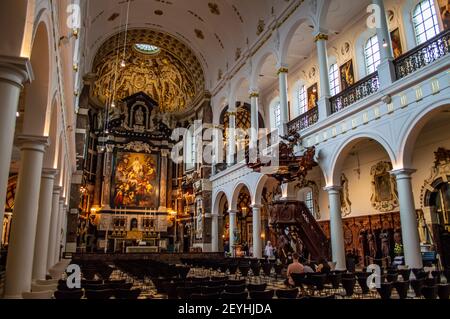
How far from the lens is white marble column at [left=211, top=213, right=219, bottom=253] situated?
82.4 ft

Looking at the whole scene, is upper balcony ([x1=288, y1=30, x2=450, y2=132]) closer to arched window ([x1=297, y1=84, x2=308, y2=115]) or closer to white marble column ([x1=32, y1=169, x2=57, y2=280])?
arched window ([x1=297, y1=84, x2=308, y2=115])

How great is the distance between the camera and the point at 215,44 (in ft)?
88.1

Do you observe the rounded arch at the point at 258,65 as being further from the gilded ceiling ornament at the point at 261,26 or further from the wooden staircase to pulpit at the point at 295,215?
the wooden staircase to pulpit at the point at 295,215

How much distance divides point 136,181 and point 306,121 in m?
19.8

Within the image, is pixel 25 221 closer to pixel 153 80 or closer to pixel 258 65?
pixel 258 65

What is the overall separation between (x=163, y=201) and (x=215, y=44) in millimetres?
13826

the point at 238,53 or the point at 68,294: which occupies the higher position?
the point at 238,53

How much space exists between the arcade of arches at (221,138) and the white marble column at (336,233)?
2.3 inches

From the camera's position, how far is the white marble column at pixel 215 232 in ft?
82.4

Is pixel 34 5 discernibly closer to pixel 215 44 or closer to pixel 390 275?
pixel 390 275

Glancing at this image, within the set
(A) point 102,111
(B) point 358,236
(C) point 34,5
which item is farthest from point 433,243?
(A) point 102,111

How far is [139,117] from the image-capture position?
111 ft

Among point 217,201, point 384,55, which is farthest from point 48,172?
point 217,201

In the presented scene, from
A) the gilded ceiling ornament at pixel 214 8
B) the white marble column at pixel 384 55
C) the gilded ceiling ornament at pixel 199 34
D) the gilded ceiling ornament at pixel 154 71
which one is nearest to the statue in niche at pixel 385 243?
the white marble column at pixel 384 55
